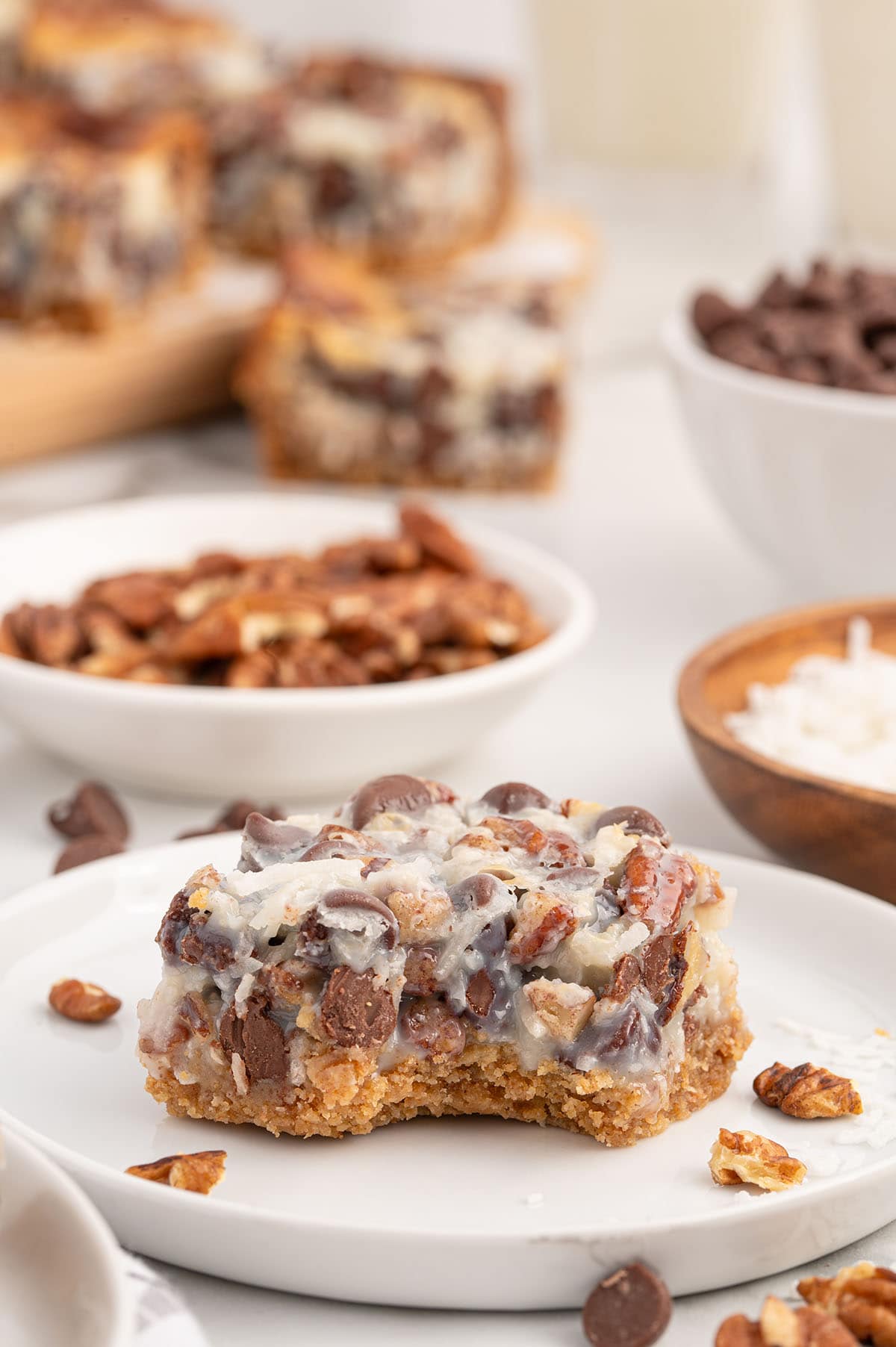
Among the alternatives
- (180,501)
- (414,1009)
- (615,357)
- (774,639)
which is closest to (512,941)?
(414,1009)

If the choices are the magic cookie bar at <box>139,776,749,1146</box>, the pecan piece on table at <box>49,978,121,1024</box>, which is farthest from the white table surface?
the pecan piece on table at <box>49,978,121,1024</box>

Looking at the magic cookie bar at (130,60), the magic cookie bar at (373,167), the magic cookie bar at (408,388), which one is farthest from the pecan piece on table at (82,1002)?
the magic cookie bar at (130,60)

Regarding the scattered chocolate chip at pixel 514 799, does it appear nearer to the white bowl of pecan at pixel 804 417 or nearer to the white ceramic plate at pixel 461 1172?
the white ceramic plate at pixel 461 1172

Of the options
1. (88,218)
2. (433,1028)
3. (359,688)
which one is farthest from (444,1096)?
(88,218)

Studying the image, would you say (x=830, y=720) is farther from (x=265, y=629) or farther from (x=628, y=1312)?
(x=628, y=1312)

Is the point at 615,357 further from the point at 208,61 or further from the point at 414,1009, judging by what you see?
the point at 414,1009

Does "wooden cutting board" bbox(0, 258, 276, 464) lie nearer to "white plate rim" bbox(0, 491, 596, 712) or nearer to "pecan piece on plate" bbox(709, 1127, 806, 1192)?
"white plate rim" bbox(0, 491, 596, 712)
